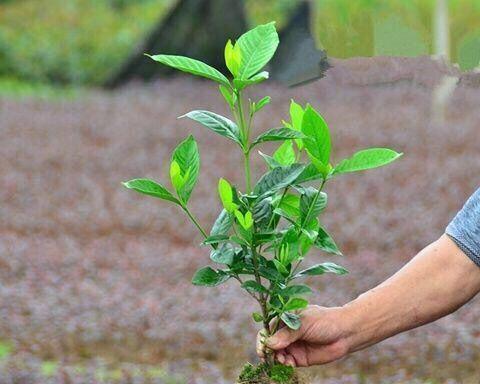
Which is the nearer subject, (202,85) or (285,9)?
(202,85)

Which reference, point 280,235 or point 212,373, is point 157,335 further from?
point 280,235

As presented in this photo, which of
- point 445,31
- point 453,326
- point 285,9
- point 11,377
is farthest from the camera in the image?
point 285,9

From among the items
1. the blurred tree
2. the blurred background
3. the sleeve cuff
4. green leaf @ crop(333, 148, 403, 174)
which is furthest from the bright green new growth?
the blurred tree

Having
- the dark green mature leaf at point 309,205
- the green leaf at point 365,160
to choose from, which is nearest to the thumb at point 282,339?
the dark green mature leaf at point 309,205

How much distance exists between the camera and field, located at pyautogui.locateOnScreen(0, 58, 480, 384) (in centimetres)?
518

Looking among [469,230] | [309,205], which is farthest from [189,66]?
[469,230]

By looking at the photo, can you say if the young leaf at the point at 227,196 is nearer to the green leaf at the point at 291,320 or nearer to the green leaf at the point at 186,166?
the green leaf at the point at 186,166

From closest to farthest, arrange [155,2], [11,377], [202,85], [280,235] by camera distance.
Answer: [280,235] → [11,377] → [202,85] → [155,2]

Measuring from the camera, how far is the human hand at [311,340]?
245cm

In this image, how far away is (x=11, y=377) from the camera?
4.88 meters

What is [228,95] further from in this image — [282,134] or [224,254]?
[224,254]

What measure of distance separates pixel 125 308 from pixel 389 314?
12.2 ft

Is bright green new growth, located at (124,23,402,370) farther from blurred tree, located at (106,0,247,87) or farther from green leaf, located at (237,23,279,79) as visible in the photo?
blurred tree, located at (106,0,247,87)

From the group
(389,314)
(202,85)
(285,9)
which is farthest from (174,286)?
(285,9)
